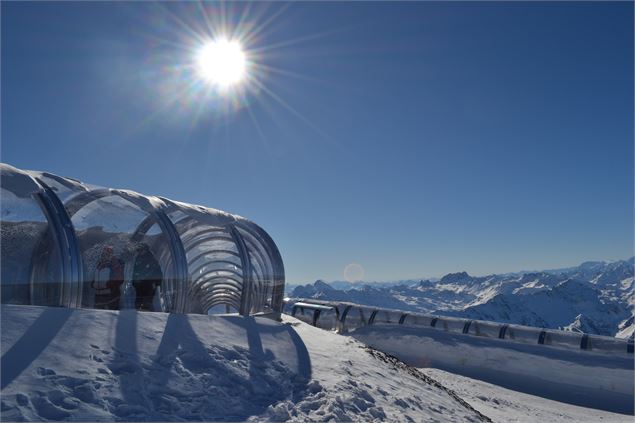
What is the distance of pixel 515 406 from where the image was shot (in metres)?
10.4

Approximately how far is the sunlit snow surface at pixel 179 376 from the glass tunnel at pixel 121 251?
1270 millimetres

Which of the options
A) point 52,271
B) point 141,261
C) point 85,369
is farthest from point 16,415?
point 141,261

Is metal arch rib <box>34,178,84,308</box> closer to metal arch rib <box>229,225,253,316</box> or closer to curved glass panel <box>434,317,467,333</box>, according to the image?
metal arch rib <box>229,225,253,316</box>

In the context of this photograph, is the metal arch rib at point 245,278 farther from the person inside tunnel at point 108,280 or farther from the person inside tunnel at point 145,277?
the person inside tunnel at point 108,280

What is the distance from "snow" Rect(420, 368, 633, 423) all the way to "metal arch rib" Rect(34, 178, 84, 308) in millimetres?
8628

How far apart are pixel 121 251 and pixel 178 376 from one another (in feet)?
12.9

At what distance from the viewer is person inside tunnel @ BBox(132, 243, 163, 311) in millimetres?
8203

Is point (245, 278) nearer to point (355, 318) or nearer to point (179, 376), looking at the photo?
point (179, 376)

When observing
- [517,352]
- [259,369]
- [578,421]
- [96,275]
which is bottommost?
[578,421]

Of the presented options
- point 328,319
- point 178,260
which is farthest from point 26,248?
point 328,319

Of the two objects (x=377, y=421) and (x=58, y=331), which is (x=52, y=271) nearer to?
(x=58, y=331)

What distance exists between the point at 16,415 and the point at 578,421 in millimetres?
11497

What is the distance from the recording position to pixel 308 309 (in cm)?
1930

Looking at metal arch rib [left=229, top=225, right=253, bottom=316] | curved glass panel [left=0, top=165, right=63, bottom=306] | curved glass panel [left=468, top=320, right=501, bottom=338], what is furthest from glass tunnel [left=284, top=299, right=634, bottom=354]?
curved glass panel [left=0, top=165, right=63, bottom=306]
